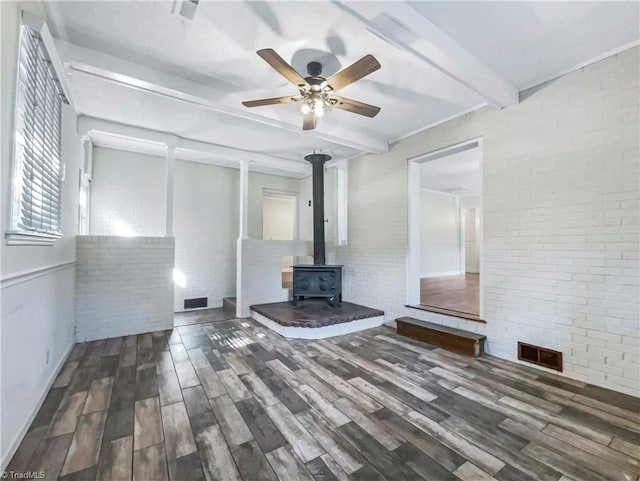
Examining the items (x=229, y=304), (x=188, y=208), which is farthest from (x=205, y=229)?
(x=229, y=304)

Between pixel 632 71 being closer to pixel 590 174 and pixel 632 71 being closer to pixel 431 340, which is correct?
pixel 590 174

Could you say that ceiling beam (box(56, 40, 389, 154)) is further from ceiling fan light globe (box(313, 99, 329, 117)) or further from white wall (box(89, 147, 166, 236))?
white wall (box(89, 147, 166, 236))

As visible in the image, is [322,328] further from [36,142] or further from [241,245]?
[36,142]

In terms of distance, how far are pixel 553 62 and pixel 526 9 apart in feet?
2.82

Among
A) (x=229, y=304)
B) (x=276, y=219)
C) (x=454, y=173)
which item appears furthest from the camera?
(x=276, y=219)

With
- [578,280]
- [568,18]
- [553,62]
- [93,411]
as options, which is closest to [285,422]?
[93,411]

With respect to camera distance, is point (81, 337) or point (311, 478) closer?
point (311, 478)

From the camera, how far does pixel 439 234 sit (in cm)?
810

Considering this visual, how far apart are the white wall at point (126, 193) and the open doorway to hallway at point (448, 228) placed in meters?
4.43

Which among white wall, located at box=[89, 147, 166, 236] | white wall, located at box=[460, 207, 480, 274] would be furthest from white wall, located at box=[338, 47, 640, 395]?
white wall, located at box=[460, 207, 480, 274]

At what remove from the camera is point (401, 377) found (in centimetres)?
261

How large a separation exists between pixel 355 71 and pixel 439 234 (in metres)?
6.77

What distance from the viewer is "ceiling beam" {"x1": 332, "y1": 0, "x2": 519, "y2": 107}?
1.83m

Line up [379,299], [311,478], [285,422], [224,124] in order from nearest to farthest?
[311,478], [285,422], [224,124], [379,299]
